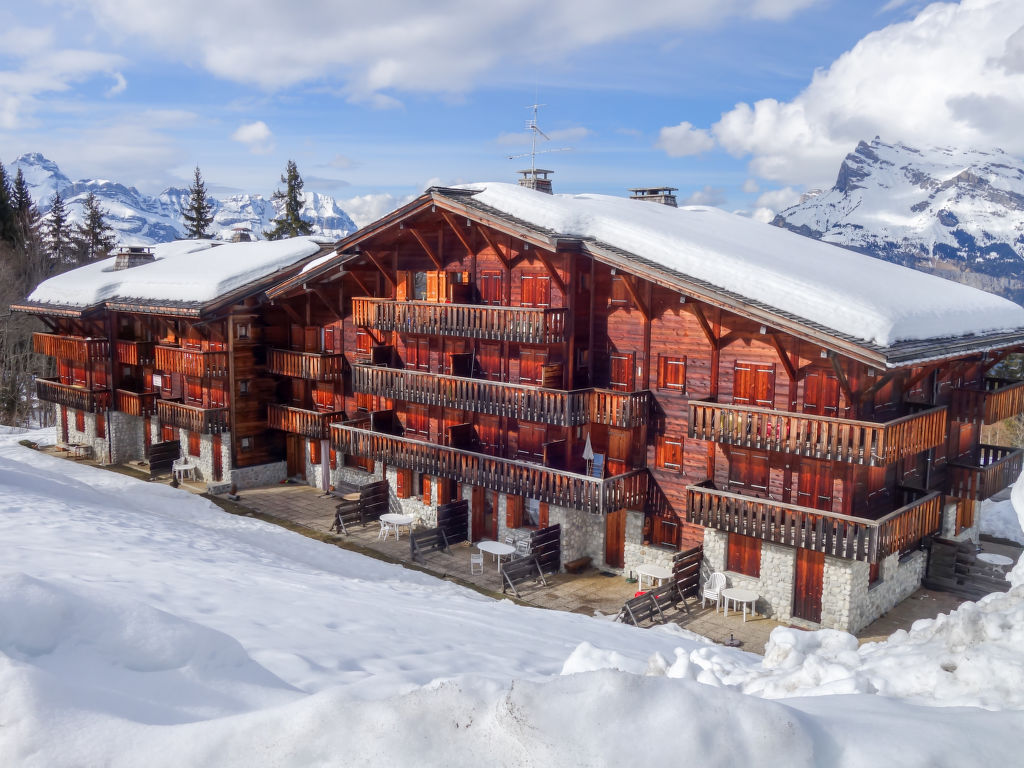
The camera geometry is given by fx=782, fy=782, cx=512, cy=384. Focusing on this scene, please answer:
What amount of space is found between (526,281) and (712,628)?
37.9 feet

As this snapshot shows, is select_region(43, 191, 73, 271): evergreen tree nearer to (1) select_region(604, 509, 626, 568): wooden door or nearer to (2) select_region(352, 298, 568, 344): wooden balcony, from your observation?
(2) select_region(352, 298, 568, 344): wooden balcony

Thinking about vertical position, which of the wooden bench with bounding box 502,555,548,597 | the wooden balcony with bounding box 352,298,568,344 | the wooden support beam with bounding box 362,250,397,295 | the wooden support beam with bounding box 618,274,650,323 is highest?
the wooden support beam with bounding box 362,250,397,295

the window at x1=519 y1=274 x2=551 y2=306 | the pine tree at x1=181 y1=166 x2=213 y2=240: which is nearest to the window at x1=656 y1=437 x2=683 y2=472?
the window at x1=519 y1=274 x2=551 y2=306

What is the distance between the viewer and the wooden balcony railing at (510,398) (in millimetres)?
22344

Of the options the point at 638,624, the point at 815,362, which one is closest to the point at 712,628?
the point at 638,624

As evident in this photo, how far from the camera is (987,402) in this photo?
23.0 meters

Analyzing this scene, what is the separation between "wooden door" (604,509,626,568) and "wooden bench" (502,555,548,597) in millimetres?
2327

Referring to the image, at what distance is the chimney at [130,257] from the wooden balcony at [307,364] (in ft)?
45.5

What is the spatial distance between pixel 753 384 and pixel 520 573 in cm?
838

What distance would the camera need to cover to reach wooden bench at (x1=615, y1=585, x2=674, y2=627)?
19.3 m

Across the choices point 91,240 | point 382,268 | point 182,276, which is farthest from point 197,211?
point 382,268

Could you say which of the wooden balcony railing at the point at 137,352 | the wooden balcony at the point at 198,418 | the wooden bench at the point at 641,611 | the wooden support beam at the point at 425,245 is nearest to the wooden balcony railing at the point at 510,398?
the wooden support beam at the point at 425,245

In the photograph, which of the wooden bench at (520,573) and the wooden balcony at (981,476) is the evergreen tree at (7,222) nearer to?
the wooden bench at (520,573)

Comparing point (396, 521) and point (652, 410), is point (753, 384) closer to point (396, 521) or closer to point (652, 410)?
point (652, 410)
